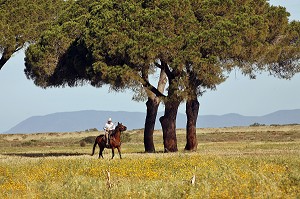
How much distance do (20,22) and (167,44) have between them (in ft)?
65.8

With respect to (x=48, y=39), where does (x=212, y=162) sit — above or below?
below

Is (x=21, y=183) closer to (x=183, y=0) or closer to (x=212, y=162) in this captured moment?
(x=212, y=162)

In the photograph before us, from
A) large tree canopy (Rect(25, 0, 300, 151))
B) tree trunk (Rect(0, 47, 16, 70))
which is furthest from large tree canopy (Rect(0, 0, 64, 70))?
large tree canopy (Rect(25, 0, 300, 151))

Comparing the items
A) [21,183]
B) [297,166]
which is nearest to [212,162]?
[297,166]

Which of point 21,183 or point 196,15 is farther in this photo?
point 196,15

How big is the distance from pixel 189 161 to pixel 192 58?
50.8 feet

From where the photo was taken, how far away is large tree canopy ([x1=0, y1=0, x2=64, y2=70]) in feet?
209

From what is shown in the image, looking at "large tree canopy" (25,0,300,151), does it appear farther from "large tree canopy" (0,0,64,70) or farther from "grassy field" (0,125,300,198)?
"grassy field" (0,125,300,198)

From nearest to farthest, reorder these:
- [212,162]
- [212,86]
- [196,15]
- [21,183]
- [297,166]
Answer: [21,183] < [297,166] < [212,162] < [196,15] < [212,86]

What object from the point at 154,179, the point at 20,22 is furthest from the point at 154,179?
the point at 20,22

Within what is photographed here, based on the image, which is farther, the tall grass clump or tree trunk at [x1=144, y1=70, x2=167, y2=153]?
tree trunk at [x1=144, y1=70, x2=167, y2=153]

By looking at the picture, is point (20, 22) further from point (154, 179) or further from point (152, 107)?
point (154, 179)

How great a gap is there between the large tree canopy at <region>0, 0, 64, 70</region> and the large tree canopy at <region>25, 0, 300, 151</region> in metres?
6.91

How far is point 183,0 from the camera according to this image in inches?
2061
